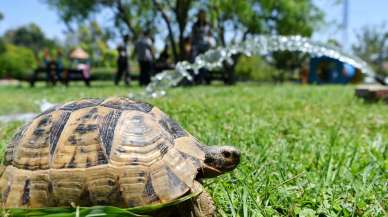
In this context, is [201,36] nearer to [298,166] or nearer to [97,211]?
[298,166]

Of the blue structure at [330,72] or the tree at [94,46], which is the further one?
the tree at [94,46]

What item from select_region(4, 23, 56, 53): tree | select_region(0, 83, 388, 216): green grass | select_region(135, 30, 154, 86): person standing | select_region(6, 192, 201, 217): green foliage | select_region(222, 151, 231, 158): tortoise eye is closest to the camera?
select_region(6, 192, 201, 217): green foliage

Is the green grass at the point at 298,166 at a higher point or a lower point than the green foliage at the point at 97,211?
lower

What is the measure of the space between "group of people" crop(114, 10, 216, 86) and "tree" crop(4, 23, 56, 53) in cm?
9363

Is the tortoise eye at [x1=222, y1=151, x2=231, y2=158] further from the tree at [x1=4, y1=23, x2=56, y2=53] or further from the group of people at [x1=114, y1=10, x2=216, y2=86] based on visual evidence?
the tree at [x1=4, y1=23, x2=56, y2=53]

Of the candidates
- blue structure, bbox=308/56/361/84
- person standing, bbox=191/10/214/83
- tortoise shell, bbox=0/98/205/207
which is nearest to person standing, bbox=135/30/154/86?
person standing, bbox=191/10/214/83

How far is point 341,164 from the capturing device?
3.49 m

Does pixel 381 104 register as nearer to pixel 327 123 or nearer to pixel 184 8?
pixel 327 123

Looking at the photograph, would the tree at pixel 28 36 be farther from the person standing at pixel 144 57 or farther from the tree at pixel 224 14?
the person standing at pixel 144 57

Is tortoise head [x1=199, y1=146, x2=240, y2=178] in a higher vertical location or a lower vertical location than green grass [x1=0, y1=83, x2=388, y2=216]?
higher

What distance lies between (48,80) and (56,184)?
23504 millimetres

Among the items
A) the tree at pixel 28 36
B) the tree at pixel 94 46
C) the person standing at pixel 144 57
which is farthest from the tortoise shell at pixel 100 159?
the tree at pixel 28 36

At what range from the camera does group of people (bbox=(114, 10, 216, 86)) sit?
60.8 ft

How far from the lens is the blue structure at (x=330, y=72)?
1404 inches
